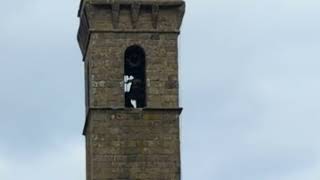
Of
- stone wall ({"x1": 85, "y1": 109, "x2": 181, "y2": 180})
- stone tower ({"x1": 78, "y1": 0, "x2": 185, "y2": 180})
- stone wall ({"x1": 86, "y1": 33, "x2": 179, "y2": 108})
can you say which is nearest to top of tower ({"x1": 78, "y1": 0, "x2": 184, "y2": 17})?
stone tower ({"x1": 78, "y1": 0, "x2": 185, "y2": 180})

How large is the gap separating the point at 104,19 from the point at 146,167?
14.5 ft

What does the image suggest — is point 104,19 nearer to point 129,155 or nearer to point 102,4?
point 102,4

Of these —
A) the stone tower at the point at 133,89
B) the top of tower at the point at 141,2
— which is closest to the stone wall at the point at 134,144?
the stone tower at the point at 133,89

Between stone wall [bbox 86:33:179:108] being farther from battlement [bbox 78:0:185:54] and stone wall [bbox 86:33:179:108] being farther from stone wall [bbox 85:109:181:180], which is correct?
stone wall [bbox 85:109:181:180]

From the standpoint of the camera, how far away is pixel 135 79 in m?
59.4

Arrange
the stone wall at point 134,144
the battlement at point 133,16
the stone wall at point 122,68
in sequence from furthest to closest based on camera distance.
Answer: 1. the battlement at point 133,16
2. the stone wall at point 122,68
3. the stone wall at point 134,144

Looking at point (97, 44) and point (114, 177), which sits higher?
point (97, 44)

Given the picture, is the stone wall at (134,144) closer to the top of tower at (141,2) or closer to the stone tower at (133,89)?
the stone tower at (133,89)

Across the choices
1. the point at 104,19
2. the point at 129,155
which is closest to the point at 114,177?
the point at 129,155

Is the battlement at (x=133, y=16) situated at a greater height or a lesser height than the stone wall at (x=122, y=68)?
greater

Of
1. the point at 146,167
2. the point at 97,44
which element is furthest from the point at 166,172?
the point at 97,44

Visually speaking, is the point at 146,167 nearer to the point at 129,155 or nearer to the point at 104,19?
the point at 129,155

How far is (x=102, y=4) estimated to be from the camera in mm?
58906

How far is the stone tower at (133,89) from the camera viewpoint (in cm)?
5809
